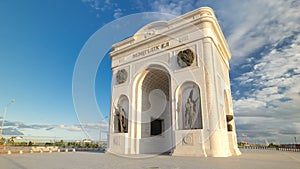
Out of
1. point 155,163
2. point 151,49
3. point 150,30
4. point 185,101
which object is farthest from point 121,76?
point 155,163

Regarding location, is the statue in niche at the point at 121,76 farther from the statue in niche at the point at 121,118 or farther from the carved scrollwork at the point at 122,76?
the statue in niche at the point at 121,118

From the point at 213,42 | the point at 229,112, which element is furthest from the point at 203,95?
the point at 229,112

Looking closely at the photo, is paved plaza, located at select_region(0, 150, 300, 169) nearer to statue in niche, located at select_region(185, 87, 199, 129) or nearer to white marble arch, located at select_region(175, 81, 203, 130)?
statue in niche, located at select_region(185, 87, 199, 129)

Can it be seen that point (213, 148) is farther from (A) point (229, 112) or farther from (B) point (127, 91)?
(B) point (127, 91)

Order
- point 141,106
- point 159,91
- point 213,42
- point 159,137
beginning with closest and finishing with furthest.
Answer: point 213,42 → point 141,106 → point 159,137 → point 159,91

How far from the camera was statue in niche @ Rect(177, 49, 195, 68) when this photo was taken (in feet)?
47.5

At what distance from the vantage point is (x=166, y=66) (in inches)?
634

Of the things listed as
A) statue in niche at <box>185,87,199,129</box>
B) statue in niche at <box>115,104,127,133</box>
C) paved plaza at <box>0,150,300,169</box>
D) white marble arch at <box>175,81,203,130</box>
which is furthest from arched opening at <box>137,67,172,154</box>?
paved plaza at <box>0,150,300,169</box>

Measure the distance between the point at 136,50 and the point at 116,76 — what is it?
12.4 ft

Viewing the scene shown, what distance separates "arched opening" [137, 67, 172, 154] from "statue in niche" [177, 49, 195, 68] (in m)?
2.12

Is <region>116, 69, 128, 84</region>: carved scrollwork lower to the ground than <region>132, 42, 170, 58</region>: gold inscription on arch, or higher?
lower

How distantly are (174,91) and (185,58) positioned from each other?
2878mm

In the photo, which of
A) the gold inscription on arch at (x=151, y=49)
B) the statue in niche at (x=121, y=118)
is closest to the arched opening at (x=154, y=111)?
the statue in niche at (x=121, y=118)

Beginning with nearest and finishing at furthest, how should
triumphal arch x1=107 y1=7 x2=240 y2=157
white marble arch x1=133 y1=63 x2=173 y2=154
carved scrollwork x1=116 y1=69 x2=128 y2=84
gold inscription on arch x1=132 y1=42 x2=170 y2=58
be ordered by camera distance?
triumphal arch x1=107 y1=7 x2=240 y2=157 → gold inscription on arch x1=132 y1=42 x2=170 y2=58 → white marble arch x1=133 y1=63 x2=173 y2=154 → carved scrollwork x1=116 y1=69 x2=128 y2=84
